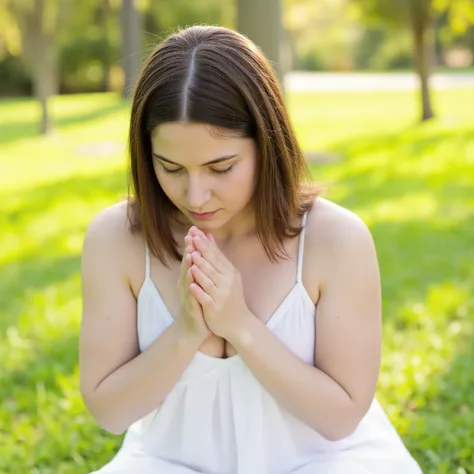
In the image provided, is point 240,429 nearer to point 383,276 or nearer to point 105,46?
point 383,276

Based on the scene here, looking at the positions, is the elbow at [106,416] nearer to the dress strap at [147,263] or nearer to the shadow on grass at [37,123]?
the dress strap at [147,263]

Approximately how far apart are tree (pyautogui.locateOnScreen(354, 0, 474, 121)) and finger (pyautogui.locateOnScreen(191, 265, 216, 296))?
11.1m

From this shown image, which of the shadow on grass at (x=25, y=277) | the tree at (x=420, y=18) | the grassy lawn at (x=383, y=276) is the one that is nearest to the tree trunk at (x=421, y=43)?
the tree at (x=420, y=18)

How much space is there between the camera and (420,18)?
41.5ft

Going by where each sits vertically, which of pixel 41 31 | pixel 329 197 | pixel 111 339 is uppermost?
pixel 111 339

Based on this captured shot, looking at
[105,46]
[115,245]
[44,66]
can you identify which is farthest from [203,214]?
[105,46]

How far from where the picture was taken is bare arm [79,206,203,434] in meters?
2.02

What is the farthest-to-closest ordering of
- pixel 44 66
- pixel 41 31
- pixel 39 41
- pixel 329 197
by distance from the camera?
1. pixel 44 66
2. pixel 39 41
3. pixel 41 31
4. pixel 329 197

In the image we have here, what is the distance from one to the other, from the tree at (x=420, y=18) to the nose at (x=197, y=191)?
1102 cm

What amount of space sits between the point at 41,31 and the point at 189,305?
1267 cm

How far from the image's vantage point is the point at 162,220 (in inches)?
82.4

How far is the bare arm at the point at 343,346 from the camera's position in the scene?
195cm

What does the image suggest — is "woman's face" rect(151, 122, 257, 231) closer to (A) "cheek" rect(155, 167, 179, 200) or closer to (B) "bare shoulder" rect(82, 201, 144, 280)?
(A) "cheek" rect(155, 167, 179, 200)

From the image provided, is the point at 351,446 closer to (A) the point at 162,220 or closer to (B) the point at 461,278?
(A) the point at 162,220
